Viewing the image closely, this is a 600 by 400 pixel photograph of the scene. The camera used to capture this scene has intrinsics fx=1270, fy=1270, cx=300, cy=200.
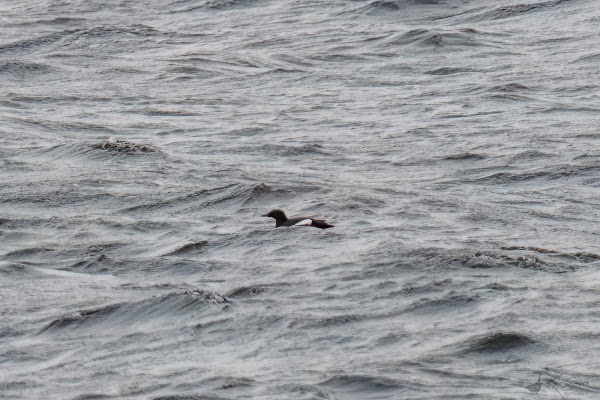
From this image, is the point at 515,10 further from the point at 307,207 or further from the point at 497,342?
the point at 497,342

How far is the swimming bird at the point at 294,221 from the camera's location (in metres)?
11.9

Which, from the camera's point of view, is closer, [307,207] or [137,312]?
[137,312]

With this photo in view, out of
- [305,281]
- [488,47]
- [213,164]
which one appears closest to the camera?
[305,281]

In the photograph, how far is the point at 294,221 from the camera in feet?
39.6

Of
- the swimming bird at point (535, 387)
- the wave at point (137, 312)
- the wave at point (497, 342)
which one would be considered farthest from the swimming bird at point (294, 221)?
the swimming bird at point (535, 387)

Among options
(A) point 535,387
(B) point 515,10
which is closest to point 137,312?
(A) point 535,387

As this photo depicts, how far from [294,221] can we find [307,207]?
3.33ft

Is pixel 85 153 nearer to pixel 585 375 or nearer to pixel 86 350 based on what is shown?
pixel 86 350

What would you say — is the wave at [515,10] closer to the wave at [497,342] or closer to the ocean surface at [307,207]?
the ocean surface at [307,207]

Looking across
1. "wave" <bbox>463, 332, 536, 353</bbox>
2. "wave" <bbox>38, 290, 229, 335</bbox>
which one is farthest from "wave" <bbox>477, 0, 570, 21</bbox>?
"wave" <bbox>463, 332, 536, 353</bbox>

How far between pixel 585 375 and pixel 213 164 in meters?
7.59

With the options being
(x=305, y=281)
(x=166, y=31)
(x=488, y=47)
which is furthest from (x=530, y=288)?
(x=166, y=31)

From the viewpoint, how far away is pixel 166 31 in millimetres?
24672

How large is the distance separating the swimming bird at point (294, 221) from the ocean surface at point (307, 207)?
0.42ft
